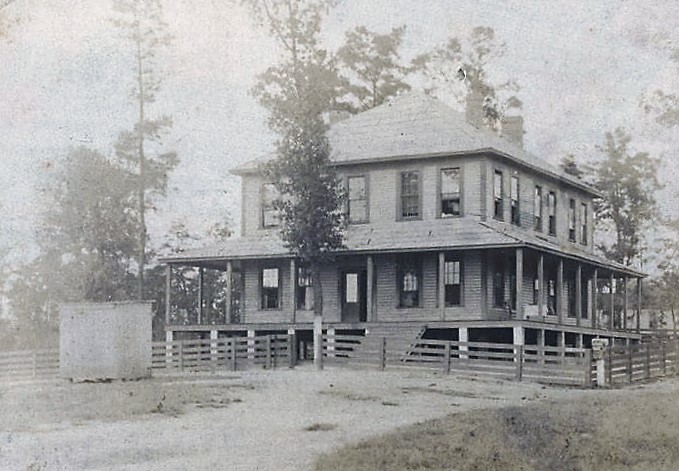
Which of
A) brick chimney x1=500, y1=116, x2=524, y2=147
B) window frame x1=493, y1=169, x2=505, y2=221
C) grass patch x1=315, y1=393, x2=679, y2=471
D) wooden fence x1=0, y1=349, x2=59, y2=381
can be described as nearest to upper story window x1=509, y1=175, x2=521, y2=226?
window frame x1=493, y1=169, x2=505, y2=221

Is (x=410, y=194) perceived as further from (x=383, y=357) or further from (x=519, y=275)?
(x=383, y=357)

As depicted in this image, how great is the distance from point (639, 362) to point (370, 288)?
675cm

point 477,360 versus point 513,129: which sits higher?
point 513,129

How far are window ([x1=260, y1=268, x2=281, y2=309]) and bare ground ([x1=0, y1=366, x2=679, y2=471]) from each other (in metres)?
7.10

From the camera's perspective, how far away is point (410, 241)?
85.0ft

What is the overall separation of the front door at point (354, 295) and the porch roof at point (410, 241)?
1.30 m

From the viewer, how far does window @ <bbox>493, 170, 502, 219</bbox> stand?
26.5 meters

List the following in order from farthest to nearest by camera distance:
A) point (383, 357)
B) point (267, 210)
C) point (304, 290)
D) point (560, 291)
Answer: point (267, 210) → point (304, 290) → point (560, 291) → point (383, 357)

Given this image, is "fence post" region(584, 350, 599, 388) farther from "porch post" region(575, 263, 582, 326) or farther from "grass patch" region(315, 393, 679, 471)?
"porch post" region(575, 263, 582, 326)

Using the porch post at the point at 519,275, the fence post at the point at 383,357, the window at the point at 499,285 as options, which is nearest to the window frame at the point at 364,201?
the window at the point at 499,285

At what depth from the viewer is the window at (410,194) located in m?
26.8

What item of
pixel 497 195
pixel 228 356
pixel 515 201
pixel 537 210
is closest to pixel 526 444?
pixel 228 356

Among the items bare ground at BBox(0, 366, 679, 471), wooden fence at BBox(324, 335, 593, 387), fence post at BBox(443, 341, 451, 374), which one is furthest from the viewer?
Result: fence post at BBox(443, 341, 451, 374)

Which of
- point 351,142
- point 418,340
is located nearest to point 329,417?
point 418,340
